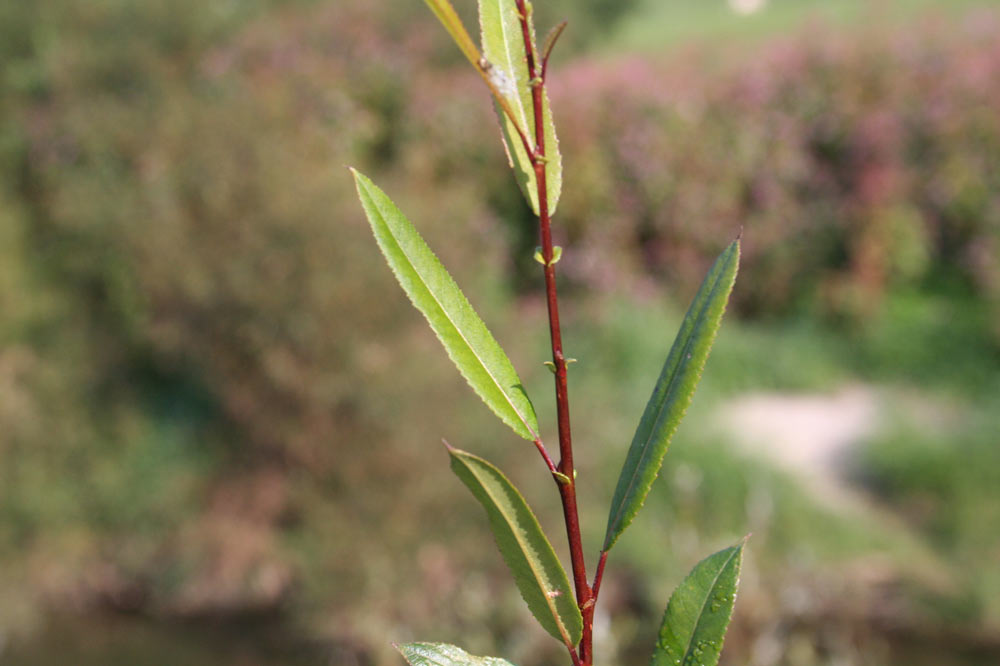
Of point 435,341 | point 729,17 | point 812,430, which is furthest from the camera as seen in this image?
point 729,17

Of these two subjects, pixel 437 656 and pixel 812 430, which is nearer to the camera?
pixel 437 656

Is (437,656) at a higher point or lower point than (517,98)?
lower

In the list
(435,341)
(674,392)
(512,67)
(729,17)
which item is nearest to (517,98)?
(512,67)

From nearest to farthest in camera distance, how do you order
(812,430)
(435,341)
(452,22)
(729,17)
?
1. (452,22)
2. (435,341)
3. (812,430)
4. (729,17)

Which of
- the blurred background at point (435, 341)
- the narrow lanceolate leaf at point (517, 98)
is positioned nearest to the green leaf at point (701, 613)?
the narrow lanceolate leaf at point (517, 98)

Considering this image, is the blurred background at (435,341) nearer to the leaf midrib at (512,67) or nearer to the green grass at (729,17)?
the green grass at (729,17)

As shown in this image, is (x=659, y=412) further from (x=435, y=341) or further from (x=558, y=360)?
(x=435, y=341)
